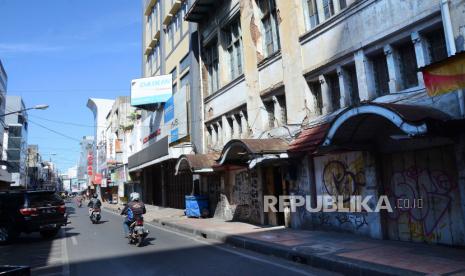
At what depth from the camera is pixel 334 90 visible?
13477 millimetres

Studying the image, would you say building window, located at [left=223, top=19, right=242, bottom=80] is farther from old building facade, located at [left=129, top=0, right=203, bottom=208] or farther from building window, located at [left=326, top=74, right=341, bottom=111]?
building window, located at [left=326, top=74, right=341, bottom=111]

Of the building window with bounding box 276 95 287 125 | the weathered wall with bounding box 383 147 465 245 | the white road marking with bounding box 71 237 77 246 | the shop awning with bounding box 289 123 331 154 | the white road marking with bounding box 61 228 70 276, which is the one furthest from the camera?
the building window with bounding box 276 95 287 125

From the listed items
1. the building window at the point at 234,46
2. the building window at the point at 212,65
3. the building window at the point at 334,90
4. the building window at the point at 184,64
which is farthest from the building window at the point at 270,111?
the building window at the point at 184,64

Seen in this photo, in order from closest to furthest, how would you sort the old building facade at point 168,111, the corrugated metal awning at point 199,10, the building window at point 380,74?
the building window at point 380,74 < the corrugated metal awning at point 199,10 < the old building facade at point 168,111

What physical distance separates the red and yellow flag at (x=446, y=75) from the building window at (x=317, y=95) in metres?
6.65

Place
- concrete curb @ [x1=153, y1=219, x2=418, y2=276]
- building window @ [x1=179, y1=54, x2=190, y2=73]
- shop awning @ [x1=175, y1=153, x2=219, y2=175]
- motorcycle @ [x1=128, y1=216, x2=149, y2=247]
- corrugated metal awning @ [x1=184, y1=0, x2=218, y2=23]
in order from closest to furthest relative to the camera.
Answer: concrete curb @ [x1=153, y1=219, x2=418, y2=276] < motorcycle @ [x1=128, y1=216, x2=149, y2=247] < shop awning @ [x1=175, y1=153, x2=219, y2=175] < corrugated metal awning @ [x1=184, y1=0, x2=218, y2=23] < building window @ [x1=179, y1=54, x2=190, y2=73]

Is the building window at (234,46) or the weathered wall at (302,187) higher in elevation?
the building window at (234,46)

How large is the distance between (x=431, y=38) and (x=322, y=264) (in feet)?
19.5

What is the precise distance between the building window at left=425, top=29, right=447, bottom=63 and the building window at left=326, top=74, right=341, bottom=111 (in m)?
3.48

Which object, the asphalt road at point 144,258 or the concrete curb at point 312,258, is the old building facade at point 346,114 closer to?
the concrete curb at point 312,258

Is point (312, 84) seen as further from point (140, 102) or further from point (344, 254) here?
point (140, 102)

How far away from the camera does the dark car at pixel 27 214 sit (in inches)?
594

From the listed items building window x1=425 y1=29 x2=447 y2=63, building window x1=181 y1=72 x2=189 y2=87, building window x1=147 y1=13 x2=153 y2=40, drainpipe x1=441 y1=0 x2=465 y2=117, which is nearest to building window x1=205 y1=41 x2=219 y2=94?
building window x1=181 y1=72 x2=189 y2=87

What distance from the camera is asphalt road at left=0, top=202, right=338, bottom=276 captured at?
353 inches
